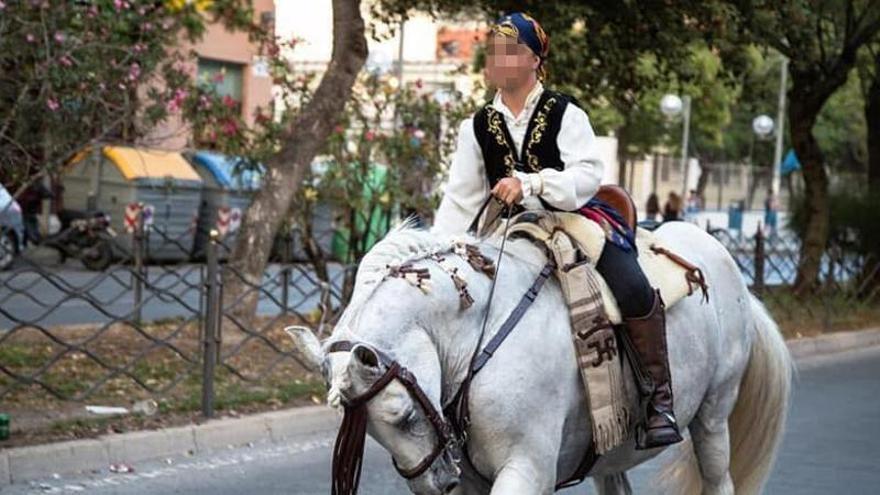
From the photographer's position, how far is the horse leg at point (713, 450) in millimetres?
6008

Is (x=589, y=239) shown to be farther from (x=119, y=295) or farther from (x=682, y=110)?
(x=682, y=110)

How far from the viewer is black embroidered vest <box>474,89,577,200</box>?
5.04 metres

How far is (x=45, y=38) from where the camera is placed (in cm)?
1083

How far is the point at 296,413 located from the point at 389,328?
6316 millimetres

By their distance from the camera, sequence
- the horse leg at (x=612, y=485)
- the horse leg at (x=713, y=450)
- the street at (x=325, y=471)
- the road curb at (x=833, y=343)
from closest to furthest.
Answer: the horse leg at (x=713, y=450)
the horse leg at (x=612, y=485)
the street at (x=325, y=471)
the road curb at (x=833, y=343)

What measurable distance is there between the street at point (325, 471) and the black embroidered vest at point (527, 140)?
250 cm

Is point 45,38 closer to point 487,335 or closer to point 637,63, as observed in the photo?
point 487,335

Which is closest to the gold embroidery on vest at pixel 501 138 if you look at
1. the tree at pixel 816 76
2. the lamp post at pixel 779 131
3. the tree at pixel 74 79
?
the tree at pixel 74 79

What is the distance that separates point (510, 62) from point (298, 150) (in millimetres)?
9590

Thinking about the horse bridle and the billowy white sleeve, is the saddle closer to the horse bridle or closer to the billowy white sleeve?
the billowy white sleeve

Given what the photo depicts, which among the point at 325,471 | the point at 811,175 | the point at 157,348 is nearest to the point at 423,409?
the point at 325,471

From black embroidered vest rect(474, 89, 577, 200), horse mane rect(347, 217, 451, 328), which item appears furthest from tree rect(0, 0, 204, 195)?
horse mane rect(347, 217, 451, 328)

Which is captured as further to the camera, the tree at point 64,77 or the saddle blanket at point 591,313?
the tree at point 64,77

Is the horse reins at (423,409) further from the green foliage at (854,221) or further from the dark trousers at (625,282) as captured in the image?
the green foliage at (854,221)
